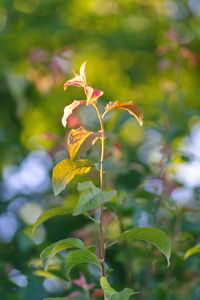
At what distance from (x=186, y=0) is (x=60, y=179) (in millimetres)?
2322

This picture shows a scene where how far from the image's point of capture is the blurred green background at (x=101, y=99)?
1758mm

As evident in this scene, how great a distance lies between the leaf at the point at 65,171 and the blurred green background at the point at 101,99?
1.84ft

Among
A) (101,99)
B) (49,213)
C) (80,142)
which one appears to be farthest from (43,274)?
(101,99)

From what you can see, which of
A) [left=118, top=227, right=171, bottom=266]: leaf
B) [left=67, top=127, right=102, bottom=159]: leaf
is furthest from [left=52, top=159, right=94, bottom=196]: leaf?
[left=118, top=227, right=171, bottom=266]: leaf

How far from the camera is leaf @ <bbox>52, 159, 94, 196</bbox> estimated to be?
1.02m

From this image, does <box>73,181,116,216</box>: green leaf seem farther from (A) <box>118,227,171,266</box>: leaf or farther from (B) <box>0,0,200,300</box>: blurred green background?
(B) <box>0,0,200,300</box>: blurred green background

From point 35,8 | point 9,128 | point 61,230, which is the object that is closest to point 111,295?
point 61,230

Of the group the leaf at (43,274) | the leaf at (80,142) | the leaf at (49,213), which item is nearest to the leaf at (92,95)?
the leaf at (80,142)

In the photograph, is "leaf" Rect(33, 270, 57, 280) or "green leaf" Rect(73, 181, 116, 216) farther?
"leaf" Rect(33, 270, 57, 280)

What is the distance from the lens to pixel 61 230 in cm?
212

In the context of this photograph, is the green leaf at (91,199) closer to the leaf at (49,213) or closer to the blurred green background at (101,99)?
the leaf at (49,213)

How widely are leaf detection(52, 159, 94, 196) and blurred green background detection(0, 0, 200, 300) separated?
56cm

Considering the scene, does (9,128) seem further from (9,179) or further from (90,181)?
(90,181)

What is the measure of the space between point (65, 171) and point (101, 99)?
1548 millimetres
